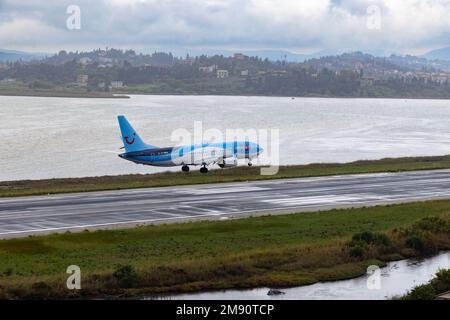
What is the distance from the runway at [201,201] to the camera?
1992 inches

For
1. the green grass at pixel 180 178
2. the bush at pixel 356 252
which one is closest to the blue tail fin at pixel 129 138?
the green grass at pixel 180 178

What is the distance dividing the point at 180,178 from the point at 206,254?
40917 mm

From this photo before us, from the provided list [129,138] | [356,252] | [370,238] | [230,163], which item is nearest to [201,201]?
[370,238]

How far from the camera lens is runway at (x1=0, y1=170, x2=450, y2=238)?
5059 centimetres

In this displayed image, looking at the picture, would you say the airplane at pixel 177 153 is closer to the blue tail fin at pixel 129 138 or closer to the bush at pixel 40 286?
the blue tail fin at pixel 129 138

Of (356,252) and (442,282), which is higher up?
(442,282)

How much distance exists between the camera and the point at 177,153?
89.1 metres

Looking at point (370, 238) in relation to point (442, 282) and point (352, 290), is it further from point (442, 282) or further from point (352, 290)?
point (442, 282)

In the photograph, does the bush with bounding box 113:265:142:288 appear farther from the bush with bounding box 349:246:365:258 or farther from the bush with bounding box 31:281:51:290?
the bush with bounding box 349:246:365:258
